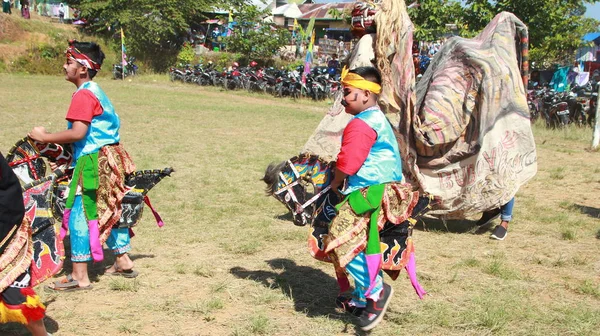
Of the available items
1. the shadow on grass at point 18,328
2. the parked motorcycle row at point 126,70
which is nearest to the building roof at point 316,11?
the parked motorcycle row at point 126,70

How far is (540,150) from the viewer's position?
11.4 m

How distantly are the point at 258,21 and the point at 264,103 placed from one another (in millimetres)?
10990

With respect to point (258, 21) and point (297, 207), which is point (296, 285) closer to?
point (297, 207)

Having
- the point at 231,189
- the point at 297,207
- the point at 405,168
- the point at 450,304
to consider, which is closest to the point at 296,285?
the point at 297,207

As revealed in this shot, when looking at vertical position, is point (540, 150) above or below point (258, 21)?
below

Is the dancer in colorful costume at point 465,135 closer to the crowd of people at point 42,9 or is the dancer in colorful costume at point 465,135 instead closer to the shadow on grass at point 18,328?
the shadow on grass at point 18,328

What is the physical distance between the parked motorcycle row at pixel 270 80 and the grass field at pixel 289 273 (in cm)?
1153

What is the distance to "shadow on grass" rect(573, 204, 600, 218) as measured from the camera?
22.5 feet

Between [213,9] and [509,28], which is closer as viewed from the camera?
[509,28]

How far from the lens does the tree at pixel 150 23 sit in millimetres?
31781

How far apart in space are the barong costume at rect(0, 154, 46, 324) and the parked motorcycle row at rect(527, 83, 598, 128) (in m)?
12.7

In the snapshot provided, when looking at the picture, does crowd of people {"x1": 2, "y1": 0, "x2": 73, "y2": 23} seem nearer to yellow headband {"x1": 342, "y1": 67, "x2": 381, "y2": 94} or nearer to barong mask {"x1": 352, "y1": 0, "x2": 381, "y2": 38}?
barong mask {"x1": 352, "y1": 0, "x2": 381, "y2": 38}

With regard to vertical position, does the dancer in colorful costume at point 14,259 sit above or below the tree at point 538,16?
below

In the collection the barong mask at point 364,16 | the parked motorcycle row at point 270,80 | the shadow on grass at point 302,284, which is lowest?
the parked motorcycle row at point 270,80
